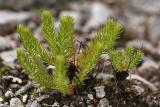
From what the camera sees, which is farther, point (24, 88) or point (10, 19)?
point (10, 19)

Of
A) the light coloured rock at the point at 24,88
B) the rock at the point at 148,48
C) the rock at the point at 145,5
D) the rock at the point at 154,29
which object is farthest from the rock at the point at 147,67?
the rock at the point at 145,5

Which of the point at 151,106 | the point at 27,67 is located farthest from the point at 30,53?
the point at 151,106

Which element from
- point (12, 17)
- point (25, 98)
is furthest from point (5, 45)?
point (25, 98)

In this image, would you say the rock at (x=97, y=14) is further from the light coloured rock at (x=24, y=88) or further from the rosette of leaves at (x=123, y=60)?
the rosette of leaves at (x=123, y=60)

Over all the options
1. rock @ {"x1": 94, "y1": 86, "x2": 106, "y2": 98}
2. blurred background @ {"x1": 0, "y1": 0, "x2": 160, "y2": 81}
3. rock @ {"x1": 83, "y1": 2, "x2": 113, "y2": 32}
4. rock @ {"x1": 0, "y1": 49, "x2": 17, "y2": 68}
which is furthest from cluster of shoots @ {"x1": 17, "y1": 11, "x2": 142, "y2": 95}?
rock @ {"x1": 83, "y1": 2, "x2": 113, "y2": 32}

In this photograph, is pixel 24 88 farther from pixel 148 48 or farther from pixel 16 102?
pixel 148 48

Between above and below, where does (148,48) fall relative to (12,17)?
below

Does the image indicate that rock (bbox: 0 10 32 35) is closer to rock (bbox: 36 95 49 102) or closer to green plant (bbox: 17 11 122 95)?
rock (bbox: 36 95 49 102)

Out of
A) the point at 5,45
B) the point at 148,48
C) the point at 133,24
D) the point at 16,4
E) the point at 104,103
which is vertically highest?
the point at 16,4
